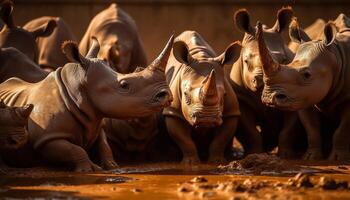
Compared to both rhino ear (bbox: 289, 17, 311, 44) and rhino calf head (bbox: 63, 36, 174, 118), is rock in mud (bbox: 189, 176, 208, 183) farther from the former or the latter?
rhino ear (bbox: 289, 17, 311, 44)

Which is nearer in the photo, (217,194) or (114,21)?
(217,194)

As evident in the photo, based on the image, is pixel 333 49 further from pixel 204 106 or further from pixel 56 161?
pixel 56 161

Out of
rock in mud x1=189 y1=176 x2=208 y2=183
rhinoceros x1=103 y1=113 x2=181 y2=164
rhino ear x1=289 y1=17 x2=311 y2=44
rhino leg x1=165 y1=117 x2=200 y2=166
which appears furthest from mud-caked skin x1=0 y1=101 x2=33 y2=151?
rhino ear x1=289 y1=17 x2=311 y2=44

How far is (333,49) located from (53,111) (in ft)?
10.1

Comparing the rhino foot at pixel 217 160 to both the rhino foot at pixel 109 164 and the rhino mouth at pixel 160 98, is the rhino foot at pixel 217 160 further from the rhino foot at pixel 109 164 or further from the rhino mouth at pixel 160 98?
the rhino mouth at pixel 160 98

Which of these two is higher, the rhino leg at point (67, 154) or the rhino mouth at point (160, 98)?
the rhino mouth at point (160, 98)

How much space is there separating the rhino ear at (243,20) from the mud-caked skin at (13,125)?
3256 mm

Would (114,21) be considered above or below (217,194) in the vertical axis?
above

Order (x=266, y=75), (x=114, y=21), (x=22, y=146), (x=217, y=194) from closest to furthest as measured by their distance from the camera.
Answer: (x=217, y=194), (x=22, y=146), (x=266, y=75), (x=114, y=21)

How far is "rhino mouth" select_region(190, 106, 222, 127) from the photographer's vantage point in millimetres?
9359

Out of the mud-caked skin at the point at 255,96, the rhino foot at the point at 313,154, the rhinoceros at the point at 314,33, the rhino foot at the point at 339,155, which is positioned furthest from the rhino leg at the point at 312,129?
the rhinoceros at the point at 314,33

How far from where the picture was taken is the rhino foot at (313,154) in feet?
33.0

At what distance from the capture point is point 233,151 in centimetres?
1150

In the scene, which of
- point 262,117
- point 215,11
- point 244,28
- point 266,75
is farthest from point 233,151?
point 215,11
